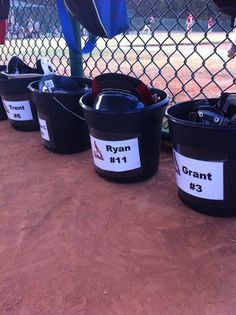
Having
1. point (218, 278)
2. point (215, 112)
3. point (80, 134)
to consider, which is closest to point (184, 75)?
point (80, 134)

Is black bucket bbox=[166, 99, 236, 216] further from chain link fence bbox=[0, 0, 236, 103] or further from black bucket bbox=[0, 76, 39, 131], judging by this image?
black bucket bbox=[0, 76, 39, 131]

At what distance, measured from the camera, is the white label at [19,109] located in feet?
6.65

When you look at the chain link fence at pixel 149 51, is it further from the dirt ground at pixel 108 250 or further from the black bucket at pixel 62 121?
the dirt ground at pixel 108 250

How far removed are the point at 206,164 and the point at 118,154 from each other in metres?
0.40

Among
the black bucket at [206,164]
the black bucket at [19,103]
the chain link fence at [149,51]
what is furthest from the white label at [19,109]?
the black bucket at [206,164]

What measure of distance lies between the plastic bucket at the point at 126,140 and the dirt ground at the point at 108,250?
61 millimetres

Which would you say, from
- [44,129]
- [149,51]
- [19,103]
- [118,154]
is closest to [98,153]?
[118,154]

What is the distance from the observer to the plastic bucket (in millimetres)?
1330

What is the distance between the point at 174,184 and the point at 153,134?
22 centimetres

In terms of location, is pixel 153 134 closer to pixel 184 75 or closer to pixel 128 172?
pixel 128 172

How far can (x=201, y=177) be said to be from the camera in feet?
3.70

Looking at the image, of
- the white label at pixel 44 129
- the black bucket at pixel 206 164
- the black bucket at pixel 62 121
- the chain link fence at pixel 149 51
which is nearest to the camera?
the black bucket at pixel 206 164

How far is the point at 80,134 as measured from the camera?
1.75 meters

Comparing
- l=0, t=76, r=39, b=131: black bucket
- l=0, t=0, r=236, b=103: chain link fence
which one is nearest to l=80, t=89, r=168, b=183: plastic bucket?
l=0, t=0, r=236, b=103: chain link fence
